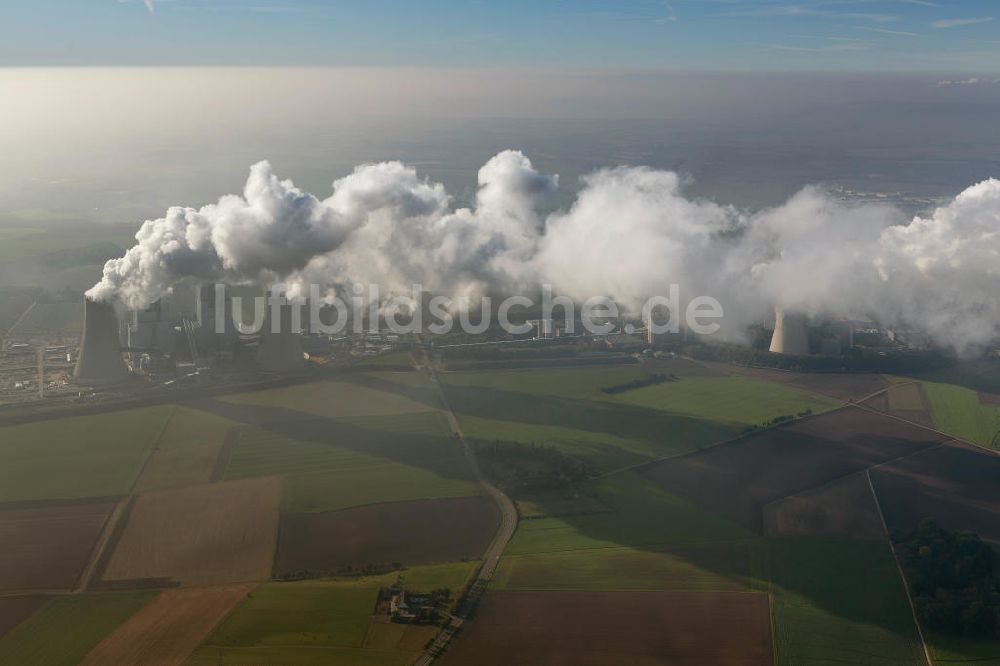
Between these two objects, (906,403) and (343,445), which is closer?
(343,445)

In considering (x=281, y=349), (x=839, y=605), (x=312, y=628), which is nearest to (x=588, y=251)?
(x=281, y=349)

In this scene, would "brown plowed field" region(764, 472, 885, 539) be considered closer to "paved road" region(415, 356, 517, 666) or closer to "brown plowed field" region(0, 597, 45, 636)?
"paved road" region(415, 356, 517, 666)

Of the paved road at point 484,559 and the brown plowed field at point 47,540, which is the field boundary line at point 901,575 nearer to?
the paved road at point 484,559

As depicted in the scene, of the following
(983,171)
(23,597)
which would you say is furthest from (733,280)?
(983,171)

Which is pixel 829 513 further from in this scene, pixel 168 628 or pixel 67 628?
pixel 67 628

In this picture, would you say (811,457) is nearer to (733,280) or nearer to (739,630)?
(739,630)
